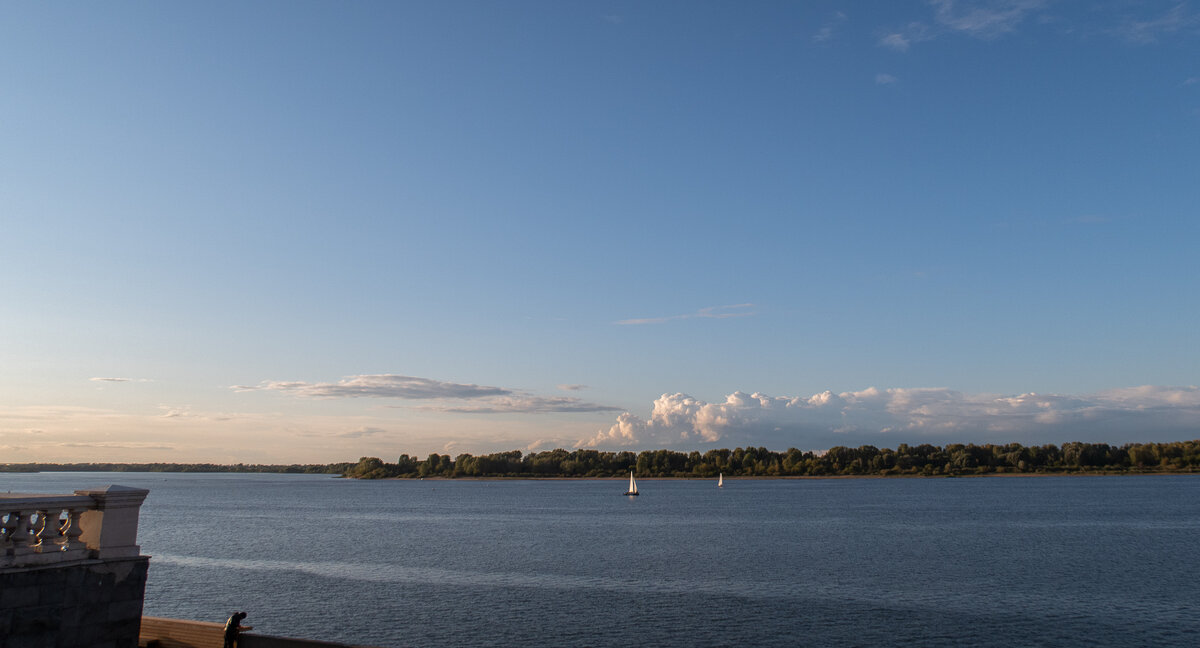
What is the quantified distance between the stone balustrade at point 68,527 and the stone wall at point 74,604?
0.59ft

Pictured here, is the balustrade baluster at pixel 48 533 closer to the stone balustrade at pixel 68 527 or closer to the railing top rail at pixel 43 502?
the stone balustrade at pixel 68 527

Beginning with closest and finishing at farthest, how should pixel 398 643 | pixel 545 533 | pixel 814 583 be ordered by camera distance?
pixel 398 643, pixel 814 583, pixel 545 533

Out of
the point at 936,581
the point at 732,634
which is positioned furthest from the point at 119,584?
the point at 936,581

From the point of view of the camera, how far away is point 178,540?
83.8m

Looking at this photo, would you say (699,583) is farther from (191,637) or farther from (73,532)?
(73,532)

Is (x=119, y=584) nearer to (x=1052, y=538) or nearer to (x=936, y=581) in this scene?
(x=936, y=581)

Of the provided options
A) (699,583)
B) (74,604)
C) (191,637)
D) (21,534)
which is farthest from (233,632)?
(699,583)

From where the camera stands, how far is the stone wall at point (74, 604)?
524 inches

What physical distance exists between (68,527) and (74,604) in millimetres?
1356

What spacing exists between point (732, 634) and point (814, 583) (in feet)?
54.9

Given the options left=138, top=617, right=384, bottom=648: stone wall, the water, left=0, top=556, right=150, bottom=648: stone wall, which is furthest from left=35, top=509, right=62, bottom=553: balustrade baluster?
the water

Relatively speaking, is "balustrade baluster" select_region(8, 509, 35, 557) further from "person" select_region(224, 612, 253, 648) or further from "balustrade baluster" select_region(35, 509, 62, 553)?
"person" select_region(224, 612, 253, 648)

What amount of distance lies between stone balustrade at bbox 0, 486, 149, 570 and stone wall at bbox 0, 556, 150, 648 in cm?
18

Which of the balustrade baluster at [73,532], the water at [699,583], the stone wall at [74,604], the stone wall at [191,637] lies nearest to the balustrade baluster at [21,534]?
the stone wall at [74,604]
